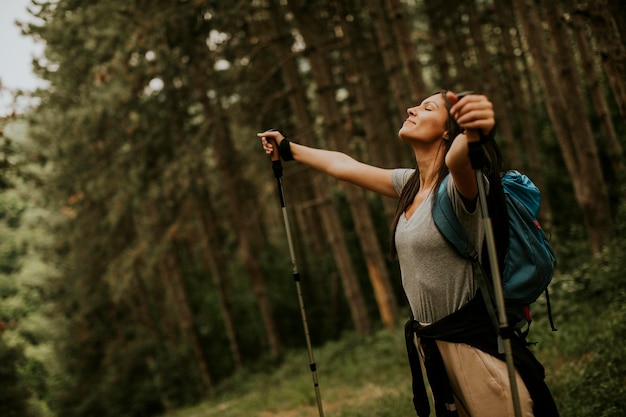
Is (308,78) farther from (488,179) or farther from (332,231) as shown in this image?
(488,179)

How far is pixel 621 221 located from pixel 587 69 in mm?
4669

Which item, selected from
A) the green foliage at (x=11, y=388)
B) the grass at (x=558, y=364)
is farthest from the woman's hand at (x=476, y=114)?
the green foliage at (x=11, y=388)

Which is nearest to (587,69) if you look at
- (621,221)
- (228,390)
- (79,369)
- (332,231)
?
(621,221)

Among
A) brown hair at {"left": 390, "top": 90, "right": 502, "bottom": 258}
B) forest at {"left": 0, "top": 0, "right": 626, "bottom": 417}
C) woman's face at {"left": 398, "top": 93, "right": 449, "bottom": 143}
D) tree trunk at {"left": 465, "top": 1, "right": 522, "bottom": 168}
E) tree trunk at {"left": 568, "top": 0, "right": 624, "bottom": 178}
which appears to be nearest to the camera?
brown hair at {"left": 390, "top": 90, "right": 502, "bottom": 258}

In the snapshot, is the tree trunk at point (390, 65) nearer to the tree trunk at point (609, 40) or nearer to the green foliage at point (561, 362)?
the green foliage at point (561, 362)

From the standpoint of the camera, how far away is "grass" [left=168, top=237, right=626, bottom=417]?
5.48m

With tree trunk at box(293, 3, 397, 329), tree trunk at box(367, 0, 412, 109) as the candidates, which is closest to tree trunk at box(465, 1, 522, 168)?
tree trunk at box(367, 0, 412, 109)

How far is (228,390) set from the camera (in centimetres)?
1784

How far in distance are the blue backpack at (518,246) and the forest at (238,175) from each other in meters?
2.84

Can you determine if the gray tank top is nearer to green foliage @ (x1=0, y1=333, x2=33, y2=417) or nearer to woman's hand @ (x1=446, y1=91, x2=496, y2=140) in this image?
woman's hand @ (x1=446, y1=91, x2=496, y2=140)

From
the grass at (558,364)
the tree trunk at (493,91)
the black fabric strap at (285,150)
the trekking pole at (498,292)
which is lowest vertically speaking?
the grass at (558,364)

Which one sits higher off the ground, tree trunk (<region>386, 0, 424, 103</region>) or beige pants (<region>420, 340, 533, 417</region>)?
tree trunk (<region>386, 0, 424, 103</region>)

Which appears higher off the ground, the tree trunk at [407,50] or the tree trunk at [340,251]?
the tree trunk at [407,50]

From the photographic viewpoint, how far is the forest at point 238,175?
10.1 meters
